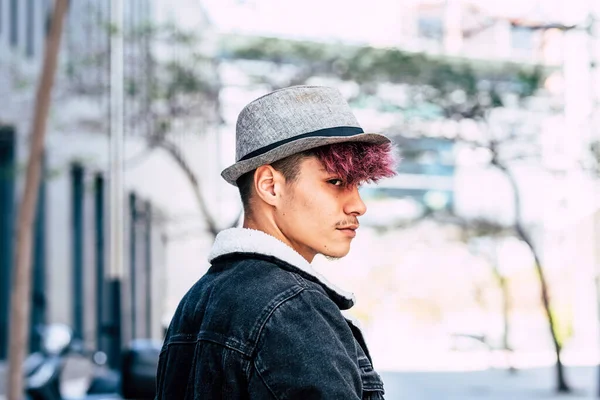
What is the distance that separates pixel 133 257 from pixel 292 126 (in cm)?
1514

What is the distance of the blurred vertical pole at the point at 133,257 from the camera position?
1542 cm

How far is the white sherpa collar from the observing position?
4.49 feet

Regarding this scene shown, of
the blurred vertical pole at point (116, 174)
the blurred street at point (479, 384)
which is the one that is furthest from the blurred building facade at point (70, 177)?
the blurred street at point (479, 384)

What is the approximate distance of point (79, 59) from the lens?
1323cm

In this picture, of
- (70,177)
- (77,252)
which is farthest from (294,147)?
(77,252)

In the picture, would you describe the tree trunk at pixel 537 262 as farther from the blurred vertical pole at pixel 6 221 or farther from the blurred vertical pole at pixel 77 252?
the blurred vertical pole at pixel 6 221

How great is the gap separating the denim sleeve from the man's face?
0.43 ft

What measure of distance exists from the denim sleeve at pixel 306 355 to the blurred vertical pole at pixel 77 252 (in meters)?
14.0

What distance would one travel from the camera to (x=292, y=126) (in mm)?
1406

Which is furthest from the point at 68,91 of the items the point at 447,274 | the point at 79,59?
the point at 447,274

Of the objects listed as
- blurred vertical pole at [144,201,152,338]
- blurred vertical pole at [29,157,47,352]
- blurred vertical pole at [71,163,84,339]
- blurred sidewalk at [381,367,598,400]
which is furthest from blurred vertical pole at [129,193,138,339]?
blurred sidewalk at [381,367,598,400]

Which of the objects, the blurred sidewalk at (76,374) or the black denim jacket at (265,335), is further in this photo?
the blurred sidewalk at (76,374)

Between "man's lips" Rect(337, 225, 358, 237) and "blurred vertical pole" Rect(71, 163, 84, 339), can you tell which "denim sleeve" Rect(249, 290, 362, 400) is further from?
"blurred vertical pole" Rect(71, 163, 84, 339)

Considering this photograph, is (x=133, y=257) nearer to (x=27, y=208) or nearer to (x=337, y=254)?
(x=27, y=208)
